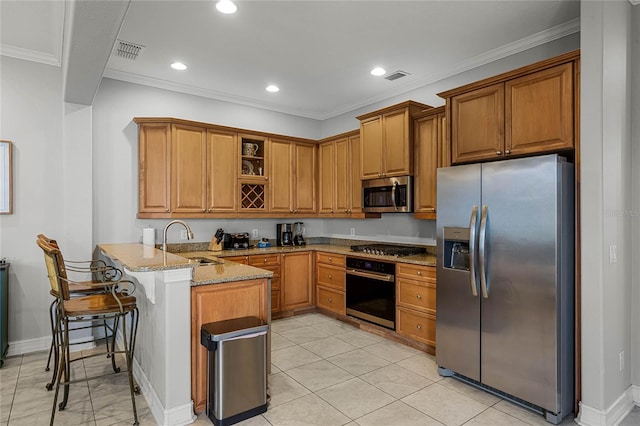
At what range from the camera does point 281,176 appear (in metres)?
5.22

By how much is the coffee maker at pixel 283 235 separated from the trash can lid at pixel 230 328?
9.27ft

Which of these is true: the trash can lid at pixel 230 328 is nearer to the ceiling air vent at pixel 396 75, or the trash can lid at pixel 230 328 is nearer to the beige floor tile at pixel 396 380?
the beige floor tile at pixel 396 380

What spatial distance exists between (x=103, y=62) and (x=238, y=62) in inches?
57.4

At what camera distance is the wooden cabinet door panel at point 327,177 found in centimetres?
538

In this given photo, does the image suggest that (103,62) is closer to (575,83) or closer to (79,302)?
(79,302)

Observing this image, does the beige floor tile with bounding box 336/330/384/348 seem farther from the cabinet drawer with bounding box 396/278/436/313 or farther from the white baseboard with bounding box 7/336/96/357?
the white baseboard with bounding box 7/336/96/357

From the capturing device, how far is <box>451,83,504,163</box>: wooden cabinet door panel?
2.99 meters

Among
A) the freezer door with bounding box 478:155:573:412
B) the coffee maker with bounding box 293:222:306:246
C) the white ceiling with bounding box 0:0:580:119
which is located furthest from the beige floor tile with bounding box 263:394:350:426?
the coffee maker with bounding box 293:222:306:246

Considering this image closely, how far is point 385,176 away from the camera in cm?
441

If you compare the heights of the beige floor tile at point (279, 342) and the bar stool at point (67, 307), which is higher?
the bar stool at point (67, 307)

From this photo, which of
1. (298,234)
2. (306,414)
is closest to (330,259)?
(298,234)

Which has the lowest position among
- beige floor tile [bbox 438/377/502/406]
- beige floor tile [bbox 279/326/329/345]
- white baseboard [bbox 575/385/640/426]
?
beige floor tile [bbox 438/377/502/406]

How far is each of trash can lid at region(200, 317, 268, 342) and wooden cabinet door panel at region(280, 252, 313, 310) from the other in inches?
88.1

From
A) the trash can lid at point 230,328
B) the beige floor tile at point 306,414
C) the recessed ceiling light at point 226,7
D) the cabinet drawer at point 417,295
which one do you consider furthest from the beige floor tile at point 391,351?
the recessed ceiling light at point 226,7
